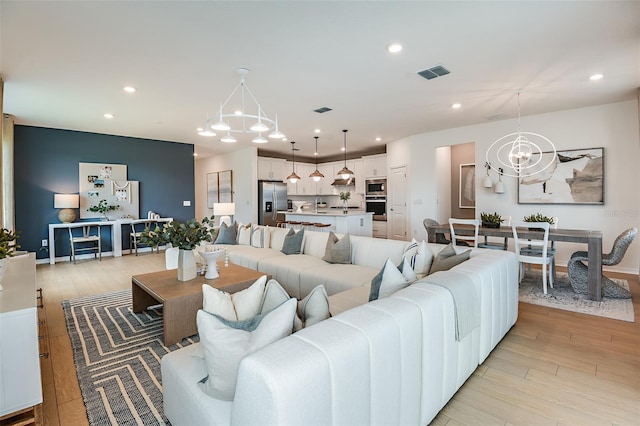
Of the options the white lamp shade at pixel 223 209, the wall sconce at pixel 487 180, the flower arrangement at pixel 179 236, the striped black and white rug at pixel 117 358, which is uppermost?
the wall sconce at pixel 487 180

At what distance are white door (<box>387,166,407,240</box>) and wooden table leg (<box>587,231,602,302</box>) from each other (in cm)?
387

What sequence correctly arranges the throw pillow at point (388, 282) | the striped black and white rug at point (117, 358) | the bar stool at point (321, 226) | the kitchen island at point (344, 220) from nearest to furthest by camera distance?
the striped black and white rug at point (117, 358) < the throw pillow at point (388, 282) < the kitchen island at point (344, 220) < the bar stool at point (321, 226)

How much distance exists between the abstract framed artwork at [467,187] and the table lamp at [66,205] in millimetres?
8567

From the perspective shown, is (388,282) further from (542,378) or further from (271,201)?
(271,201)

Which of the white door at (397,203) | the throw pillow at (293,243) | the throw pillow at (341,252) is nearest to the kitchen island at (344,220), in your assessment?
the white door at (397,203)

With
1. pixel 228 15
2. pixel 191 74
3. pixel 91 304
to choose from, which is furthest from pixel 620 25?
pixel 91 304

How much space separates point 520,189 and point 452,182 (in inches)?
87.3

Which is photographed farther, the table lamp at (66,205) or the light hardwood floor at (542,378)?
the table lamp at (66,205)

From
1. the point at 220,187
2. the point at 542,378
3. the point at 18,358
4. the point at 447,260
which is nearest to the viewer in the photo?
the point at 18,358

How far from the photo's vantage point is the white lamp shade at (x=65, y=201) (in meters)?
5.92

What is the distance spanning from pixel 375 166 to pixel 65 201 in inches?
279

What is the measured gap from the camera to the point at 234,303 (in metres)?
1.49

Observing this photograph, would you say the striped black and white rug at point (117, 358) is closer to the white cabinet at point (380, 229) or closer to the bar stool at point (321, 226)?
the bar stool at point (321, 226)

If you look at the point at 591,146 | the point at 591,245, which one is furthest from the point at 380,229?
the point at 591,245
